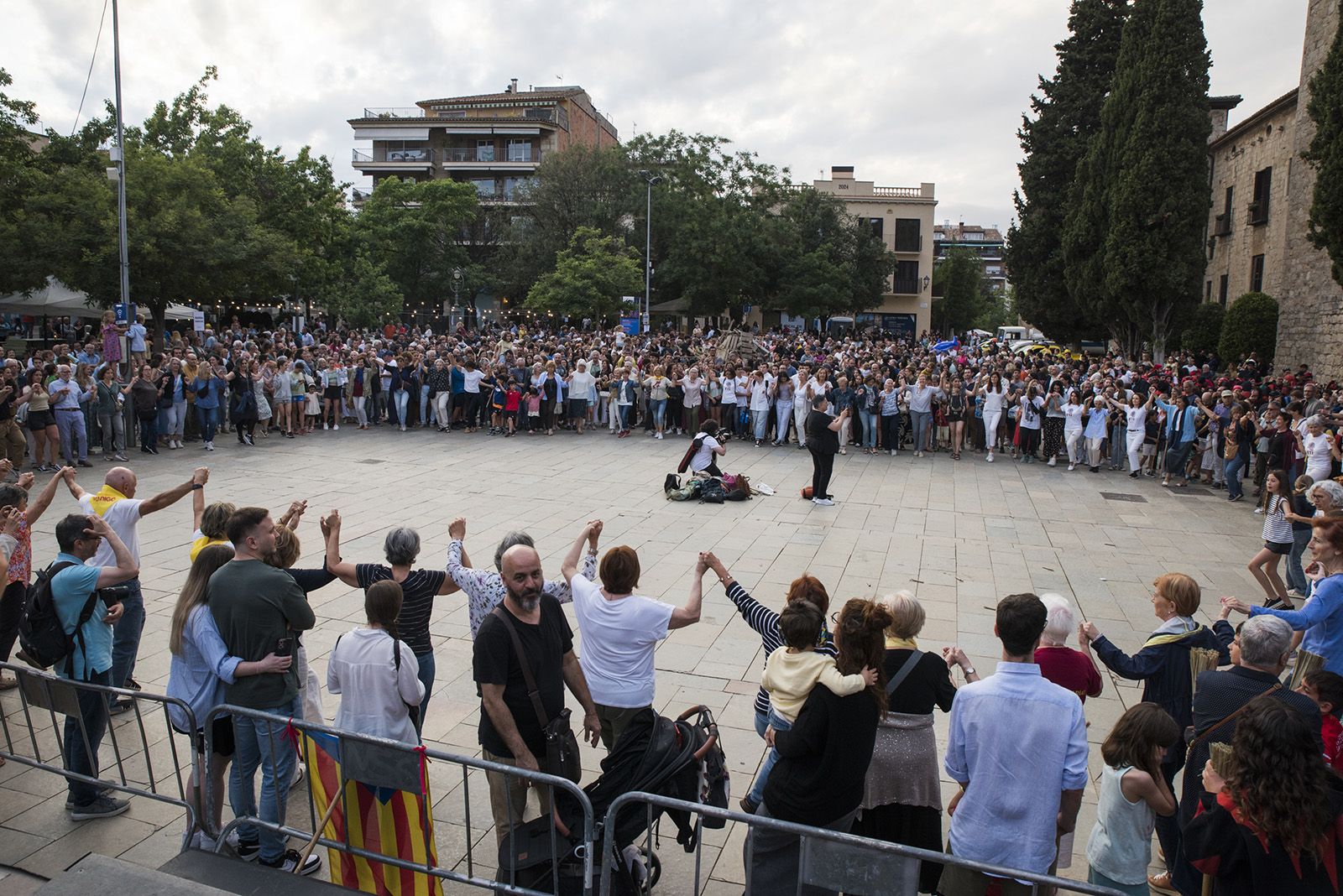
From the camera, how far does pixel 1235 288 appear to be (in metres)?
28.8

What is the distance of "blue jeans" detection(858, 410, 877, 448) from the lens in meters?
17.6

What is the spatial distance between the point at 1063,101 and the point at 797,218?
2077 centimetres

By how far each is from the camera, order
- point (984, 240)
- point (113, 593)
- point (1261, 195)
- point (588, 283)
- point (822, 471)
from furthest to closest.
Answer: point (984, 240), point (588, 283), point (1261, 195), point (822, 471), point (113, 593)

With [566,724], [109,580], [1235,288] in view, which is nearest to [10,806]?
[109,580]

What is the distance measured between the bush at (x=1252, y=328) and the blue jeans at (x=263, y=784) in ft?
85.5

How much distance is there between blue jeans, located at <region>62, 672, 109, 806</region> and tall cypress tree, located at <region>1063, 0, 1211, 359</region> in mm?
27574

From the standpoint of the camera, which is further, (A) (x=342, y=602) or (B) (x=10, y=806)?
(A) (x=342, y=602)

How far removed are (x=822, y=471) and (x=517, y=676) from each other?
9.18m

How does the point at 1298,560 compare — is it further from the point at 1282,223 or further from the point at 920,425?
the point at 1282,223

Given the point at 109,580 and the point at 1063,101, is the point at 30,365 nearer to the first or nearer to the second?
the point at 109,580

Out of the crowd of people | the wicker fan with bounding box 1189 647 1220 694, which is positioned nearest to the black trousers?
the crowd of people

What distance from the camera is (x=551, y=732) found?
3.85 m

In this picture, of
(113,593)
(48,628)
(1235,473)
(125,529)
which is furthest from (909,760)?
(1235,473)

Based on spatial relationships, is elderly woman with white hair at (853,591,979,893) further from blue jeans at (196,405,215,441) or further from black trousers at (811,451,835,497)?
blue jeans at (196,405,215,441)
